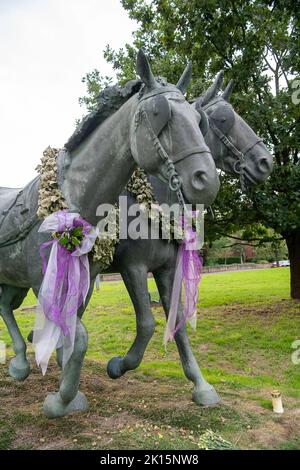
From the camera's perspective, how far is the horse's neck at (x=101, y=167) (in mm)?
2967

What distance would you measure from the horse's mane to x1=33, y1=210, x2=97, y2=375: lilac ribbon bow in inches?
21.6

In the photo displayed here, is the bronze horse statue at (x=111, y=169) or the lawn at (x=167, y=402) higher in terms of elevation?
the bronze horse statue at (x=111, y=169)

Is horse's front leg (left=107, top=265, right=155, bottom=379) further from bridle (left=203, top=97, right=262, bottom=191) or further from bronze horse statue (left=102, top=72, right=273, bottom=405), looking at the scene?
bridle (left=203, top=97, right=262, bottom=191)

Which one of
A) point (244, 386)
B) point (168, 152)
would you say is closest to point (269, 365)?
point (244, 386)

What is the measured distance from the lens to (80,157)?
3162 mm

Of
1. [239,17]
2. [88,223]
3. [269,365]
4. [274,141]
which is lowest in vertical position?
[269,365]

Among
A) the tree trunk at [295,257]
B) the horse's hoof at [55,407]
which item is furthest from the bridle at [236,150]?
the tree trunk at [295,257]

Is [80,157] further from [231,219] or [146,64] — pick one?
[231,219]

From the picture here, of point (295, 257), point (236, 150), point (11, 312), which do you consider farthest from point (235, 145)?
point (295, 257)

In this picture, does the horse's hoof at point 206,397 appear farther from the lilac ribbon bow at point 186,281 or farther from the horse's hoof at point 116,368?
the horse's hoof at point 116,368

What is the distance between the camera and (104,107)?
3.11m

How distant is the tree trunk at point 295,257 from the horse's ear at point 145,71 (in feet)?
25.9

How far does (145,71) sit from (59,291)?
1.52 meters
